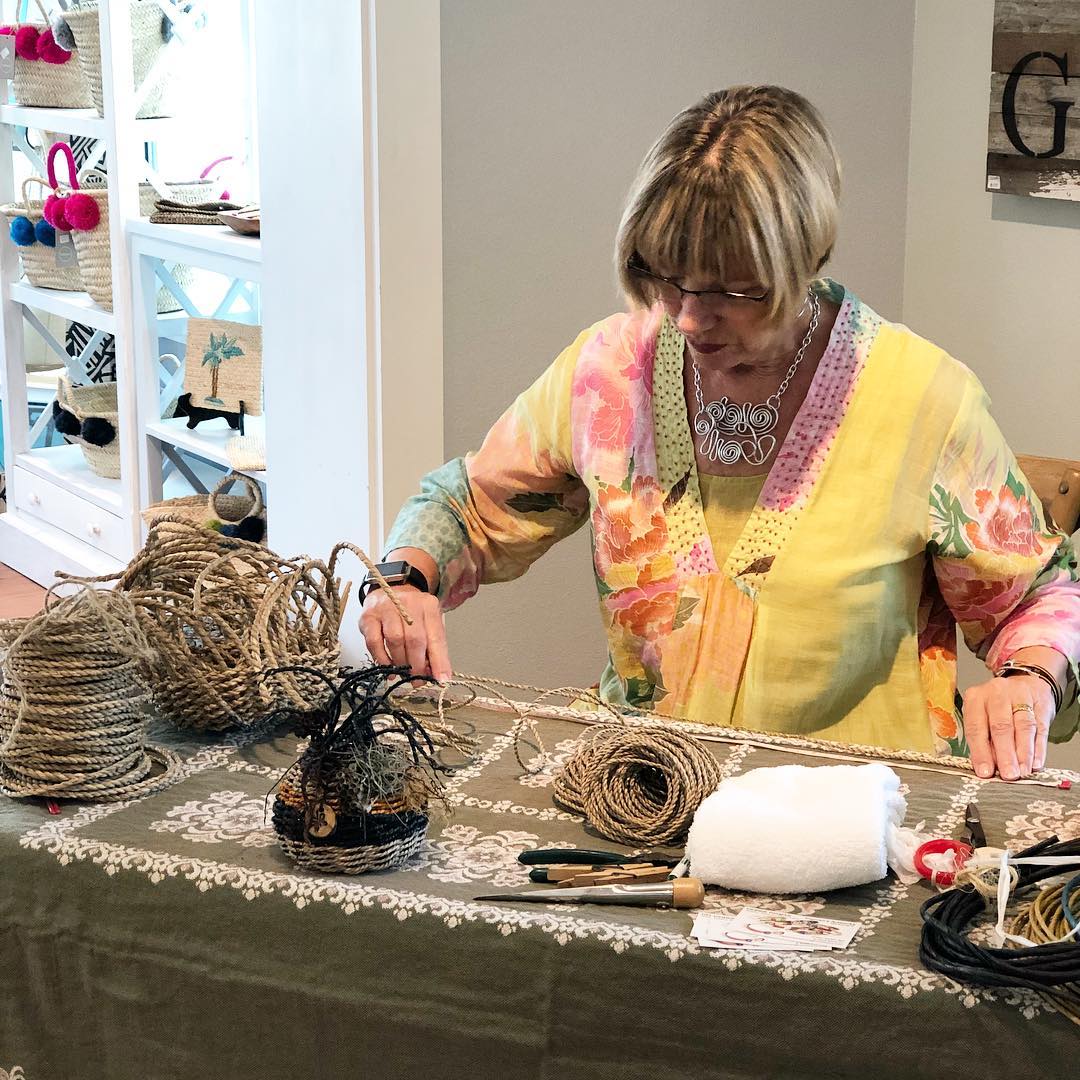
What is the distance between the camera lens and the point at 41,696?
119 centimetres

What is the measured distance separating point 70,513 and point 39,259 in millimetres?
624

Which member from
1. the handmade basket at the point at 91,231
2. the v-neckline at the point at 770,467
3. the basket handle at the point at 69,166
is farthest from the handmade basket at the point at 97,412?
the v-neckline at the point at 770,467

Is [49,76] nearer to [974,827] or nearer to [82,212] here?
[82,212]

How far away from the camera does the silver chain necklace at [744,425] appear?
59.3 inches

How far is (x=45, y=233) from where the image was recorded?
3.70 metres

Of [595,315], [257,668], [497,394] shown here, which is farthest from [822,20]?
[257,668]

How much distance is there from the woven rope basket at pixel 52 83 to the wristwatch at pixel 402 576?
2381 mm

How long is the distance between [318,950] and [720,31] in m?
1.75

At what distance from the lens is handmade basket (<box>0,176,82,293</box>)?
368cm

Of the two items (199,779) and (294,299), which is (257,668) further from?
(294,299)

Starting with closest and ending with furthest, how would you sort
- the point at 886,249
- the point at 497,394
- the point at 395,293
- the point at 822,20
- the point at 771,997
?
the point at 771,997, the point at 395,293, the point at 497,394, the point at 822,20, the point at 886,249

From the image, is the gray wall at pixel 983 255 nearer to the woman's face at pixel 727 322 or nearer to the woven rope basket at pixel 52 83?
the woman's face at pixel 727 322

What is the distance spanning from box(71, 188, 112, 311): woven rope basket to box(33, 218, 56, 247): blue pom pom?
16 centimetres

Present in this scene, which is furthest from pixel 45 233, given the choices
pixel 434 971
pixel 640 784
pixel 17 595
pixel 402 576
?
pixel 434 971
